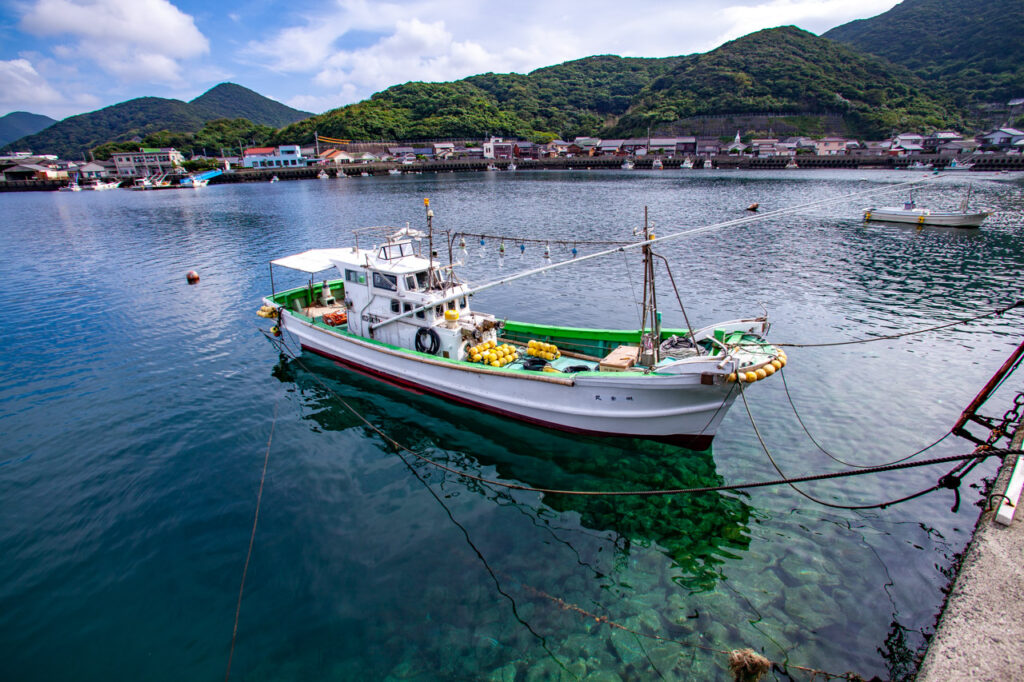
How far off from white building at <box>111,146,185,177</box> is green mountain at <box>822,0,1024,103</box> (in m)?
224

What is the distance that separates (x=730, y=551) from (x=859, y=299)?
67.3 ft

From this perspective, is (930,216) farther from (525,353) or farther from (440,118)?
(440,118)

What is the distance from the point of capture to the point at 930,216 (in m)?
39.8

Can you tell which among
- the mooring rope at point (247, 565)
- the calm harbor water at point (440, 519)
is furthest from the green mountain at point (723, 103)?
the mooring rope at point (247, 565)

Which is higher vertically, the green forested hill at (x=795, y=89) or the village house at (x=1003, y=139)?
the green forested hill at (x=795, y=89)

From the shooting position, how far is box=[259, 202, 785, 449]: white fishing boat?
36.6 feet

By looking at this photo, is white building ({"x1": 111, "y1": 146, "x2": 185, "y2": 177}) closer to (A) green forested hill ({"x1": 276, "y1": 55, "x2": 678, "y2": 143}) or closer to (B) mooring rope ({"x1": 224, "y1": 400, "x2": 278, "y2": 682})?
(A) green forested hill ({"x1": 276, "y1": 55, "x2": 678, "y2": 143})

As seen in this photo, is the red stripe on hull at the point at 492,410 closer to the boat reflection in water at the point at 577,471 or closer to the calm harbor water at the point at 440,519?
the boat reflection in water at the point at 577,471

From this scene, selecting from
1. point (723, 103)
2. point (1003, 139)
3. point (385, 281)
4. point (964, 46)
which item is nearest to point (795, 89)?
point (723, 103)

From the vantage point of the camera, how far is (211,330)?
2202 cm

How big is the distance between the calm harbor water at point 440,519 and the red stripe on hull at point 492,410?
34 cm

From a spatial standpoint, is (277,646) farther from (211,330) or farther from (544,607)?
(211,330)

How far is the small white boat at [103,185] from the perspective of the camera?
114 metres

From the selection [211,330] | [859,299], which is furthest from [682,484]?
[211,330]
